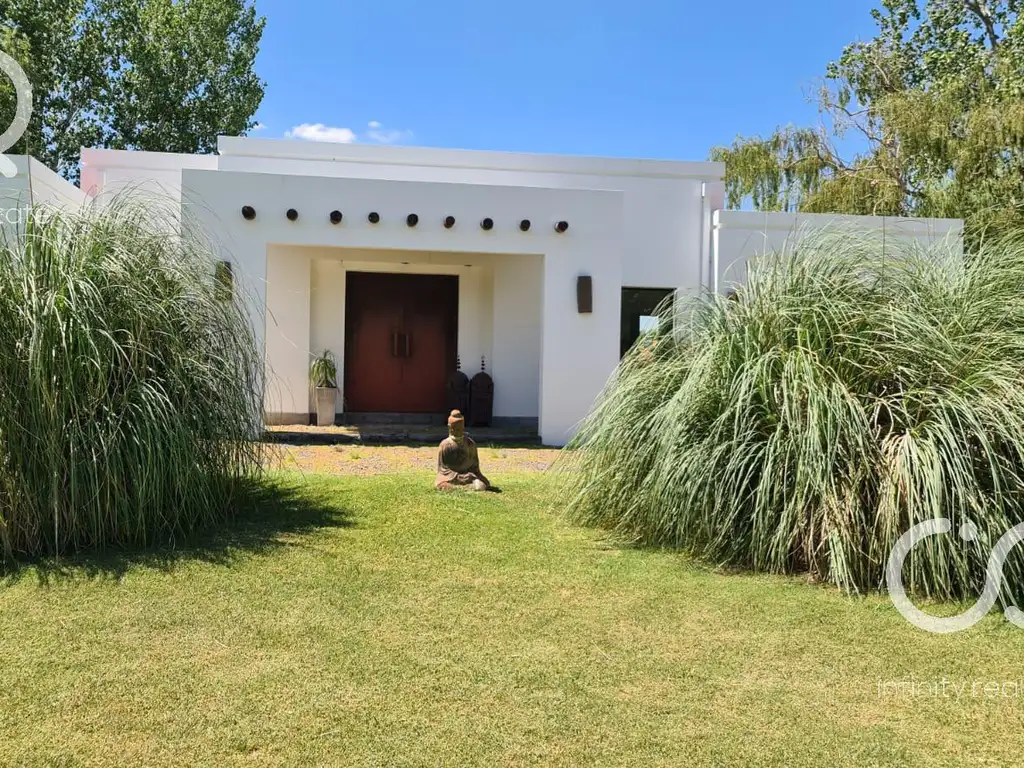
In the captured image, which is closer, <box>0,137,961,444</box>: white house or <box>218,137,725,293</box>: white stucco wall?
<box>0,137,961,444</box>: white house

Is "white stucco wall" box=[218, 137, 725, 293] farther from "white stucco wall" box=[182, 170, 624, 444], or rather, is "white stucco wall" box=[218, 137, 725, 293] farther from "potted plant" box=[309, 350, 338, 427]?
"potted plant" box=[309, 350, 338, 427]

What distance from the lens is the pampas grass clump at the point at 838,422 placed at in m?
4.01

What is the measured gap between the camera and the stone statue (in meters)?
6.71

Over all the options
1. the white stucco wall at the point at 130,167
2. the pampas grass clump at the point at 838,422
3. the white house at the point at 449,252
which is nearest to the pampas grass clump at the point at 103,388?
the pampas grass clump at the point at 838,422

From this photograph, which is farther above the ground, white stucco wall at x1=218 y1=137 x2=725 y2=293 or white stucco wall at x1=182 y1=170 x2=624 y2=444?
white stucco wall at x1=218 y1=137 x2=725 y2=293

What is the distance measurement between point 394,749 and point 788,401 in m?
3.07

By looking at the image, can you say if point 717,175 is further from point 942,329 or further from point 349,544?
point 349,544

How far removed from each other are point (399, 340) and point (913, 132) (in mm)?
11527

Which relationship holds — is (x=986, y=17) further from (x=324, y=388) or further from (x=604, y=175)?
(x=324, y=388)

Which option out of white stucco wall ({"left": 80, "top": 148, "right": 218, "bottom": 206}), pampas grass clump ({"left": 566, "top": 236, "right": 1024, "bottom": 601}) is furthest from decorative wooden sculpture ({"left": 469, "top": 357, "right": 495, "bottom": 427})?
pampas grass clump ({"left": 566, "top": 236, "right": 1024, "bottom": 601})

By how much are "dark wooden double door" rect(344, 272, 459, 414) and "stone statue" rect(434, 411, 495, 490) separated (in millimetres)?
6090

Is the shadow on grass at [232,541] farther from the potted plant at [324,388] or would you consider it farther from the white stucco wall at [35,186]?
the potted plant at [324,388]

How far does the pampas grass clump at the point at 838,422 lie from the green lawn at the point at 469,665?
0.30 meters

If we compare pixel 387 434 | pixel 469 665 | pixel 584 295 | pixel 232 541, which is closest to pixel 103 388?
pixel 232 541
